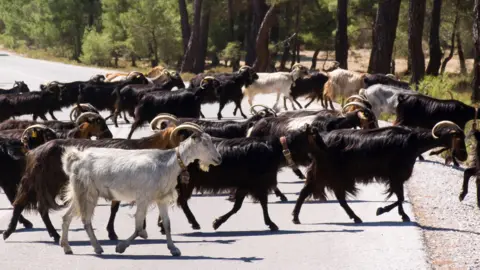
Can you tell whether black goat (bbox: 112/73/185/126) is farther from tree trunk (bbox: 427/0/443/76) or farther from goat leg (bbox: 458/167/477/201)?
tree trunk (bbox: 427/0/443/76)

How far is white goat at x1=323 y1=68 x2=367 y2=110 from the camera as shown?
2755 centimetres

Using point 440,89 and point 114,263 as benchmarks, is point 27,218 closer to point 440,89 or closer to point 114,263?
point 114,263

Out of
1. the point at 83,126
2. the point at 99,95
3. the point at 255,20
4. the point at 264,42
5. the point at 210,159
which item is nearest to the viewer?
the point at 210,159

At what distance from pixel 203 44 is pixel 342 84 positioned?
25.5m


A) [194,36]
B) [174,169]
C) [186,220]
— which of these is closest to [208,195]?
[186,220]

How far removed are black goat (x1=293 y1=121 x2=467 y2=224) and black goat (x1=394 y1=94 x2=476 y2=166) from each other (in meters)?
5.48

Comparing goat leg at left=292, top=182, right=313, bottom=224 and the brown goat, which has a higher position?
the brown goat

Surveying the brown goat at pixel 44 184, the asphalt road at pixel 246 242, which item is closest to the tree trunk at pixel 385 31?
the asphalt road at pixel 246 242

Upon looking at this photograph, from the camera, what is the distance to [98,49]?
68.9 m

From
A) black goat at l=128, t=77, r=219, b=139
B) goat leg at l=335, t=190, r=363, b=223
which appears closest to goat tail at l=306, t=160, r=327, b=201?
goat leg at l=335, t=190, r=363, b=223

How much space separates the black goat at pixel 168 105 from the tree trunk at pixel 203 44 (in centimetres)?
3019

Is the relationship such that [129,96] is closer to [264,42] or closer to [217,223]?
[217,223]

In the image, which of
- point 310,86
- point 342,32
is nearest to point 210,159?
point 310,86

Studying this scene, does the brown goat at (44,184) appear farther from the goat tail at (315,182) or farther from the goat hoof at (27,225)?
the goat tail at (315,182)
